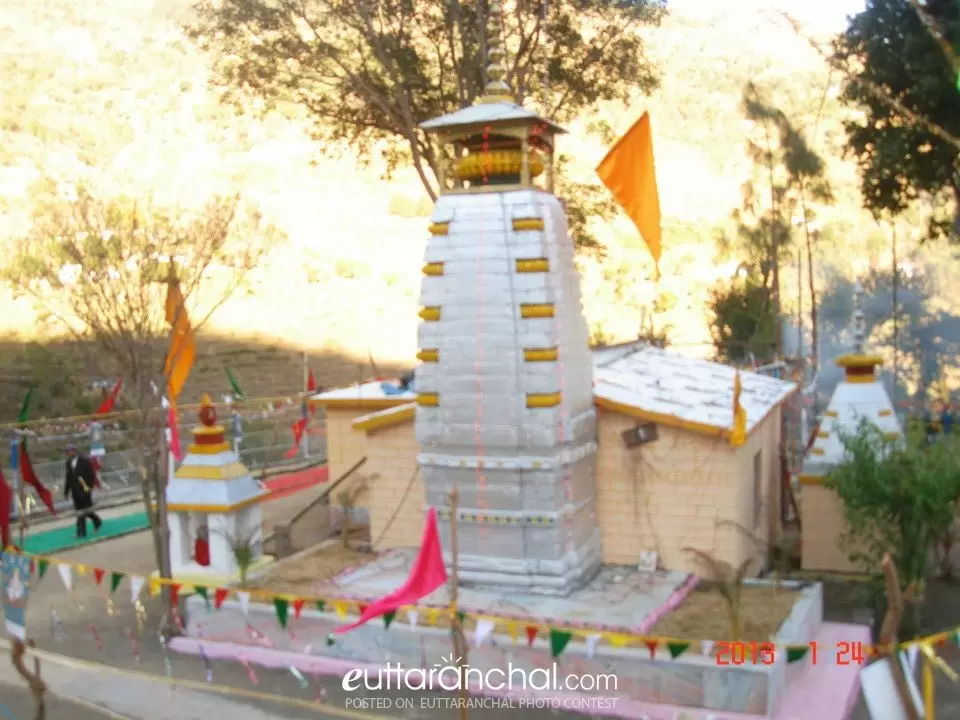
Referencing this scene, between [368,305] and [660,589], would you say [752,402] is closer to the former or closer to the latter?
[660,589]

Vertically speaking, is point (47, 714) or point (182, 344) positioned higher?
point (182, 344)

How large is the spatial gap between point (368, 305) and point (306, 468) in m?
22.1

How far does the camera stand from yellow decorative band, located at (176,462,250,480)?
37.9 feet

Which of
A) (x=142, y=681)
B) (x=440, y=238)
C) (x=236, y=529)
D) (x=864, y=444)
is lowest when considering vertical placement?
(x=142, y=681)

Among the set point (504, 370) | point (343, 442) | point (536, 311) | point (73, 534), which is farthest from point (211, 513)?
point (73, 534)

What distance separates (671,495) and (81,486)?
1108 centimetres

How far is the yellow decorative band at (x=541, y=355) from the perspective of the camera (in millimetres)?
10516

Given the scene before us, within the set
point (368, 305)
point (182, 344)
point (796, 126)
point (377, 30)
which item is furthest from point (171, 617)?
point (368, 305)

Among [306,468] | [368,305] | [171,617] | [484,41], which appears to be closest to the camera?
[171,617]

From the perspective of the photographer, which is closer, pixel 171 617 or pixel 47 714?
pixel 47 714

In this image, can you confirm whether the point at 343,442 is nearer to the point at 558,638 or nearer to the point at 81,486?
the point at 81,486

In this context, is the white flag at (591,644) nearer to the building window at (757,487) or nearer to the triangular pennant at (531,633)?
the triangular pennant at (531,633)

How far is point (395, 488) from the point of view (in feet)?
41.1

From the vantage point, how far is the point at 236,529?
1155 cm
